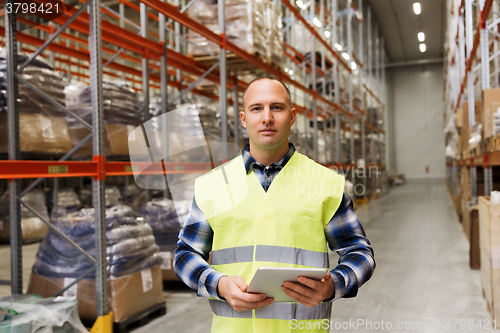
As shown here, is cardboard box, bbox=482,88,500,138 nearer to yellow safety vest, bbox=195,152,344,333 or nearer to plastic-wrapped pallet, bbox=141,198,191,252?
plastic-wrapped pallet, bbox=141,198,191,252

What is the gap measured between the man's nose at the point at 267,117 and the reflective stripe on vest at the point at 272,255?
16.6 inches

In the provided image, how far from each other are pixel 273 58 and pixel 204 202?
628 centimetres

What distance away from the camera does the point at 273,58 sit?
745 centimetres

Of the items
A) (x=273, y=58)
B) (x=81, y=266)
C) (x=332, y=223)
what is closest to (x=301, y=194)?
(x=332, y=223)

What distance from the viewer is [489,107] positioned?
17.2 feet

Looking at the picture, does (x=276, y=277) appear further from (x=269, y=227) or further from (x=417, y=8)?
(x=417, y=8)

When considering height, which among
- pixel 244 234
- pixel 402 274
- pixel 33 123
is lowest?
pixel 402 274

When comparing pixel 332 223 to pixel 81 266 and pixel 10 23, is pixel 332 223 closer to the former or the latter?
pixel 81 266

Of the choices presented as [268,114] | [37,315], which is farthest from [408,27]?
[268,114]

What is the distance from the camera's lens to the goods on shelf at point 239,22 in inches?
250

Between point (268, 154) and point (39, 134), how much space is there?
135 inches

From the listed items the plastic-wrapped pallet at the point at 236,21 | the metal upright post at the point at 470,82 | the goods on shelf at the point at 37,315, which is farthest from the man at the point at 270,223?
the metal upright post at the point at 470,82

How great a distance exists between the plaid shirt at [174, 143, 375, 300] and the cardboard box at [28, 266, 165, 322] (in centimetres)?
271

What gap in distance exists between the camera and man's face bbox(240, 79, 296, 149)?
1.45 m
